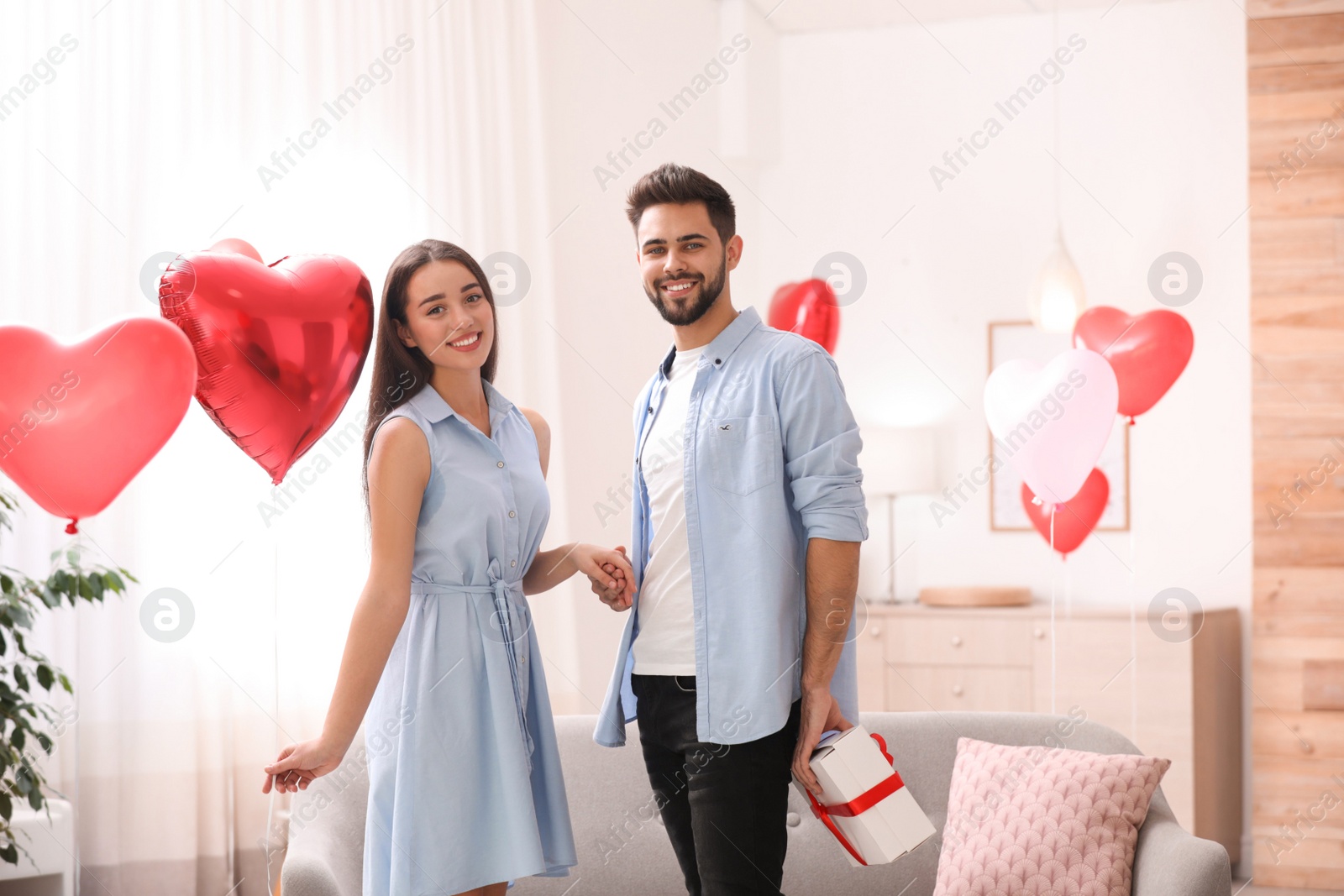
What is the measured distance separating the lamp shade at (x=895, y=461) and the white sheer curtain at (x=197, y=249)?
75.7 inches

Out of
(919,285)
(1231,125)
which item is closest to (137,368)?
(919,285)

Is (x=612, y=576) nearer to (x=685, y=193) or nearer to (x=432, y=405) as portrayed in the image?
(x=432, y=405)

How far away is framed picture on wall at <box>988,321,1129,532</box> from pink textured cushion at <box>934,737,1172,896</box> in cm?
244

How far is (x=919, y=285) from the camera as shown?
4.90 m

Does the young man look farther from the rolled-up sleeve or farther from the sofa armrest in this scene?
the sofa armrest

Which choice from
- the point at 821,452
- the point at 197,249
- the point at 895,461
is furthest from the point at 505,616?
the point at 895,461

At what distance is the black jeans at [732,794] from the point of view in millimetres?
1707

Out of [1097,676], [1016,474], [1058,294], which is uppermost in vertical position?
[1058,294]

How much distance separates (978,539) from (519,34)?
104 inches

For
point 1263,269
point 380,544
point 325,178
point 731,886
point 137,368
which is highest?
point 325,178

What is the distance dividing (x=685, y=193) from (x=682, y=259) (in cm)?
11

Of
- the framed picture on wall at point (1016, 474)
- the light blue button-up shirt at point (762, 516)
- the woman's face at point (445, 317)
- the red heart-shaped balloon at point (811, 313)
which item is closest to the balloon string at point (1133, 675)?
the framed picture on wall at point (1016, 474)

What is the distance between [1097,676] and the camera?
160 inches

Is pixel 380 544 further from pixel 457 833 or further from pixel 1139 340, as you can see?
pixel 1139 340
